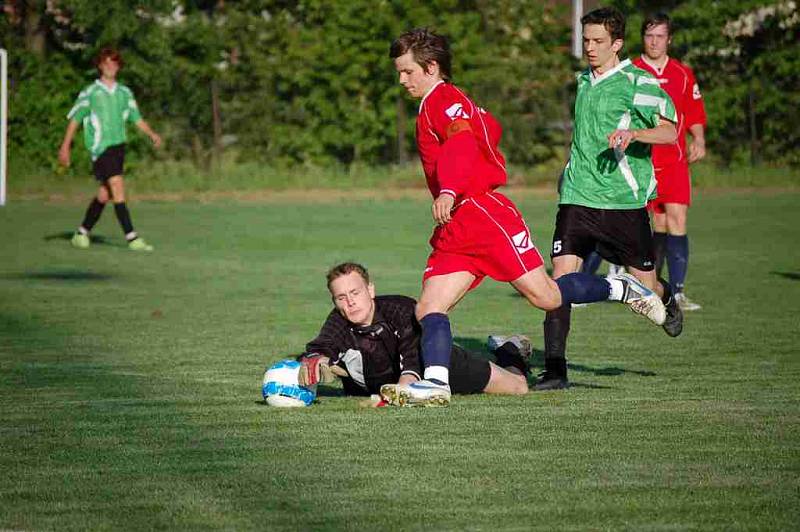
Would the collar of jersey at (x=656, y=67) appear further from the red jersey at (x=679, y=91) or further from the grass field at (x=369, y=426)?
the grass field at (x=369, y=426)

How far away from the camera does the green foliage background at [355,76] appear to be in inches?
1149

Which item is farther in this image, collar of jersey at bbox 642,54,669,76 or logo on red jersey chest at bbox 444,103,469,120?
collar of jersey at bbox 642,54,669,76

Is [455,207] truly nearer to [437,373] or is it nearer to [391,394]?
[437,373]

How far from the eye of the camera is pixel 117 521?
17.1 ft

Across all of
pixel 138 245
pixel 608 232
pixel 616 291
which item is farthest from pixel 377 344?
pixel 138 245

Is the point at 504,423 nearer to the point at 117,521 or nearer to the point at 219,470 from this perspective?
the point at 219,470

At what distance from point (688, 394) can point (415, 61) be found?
2.14 m

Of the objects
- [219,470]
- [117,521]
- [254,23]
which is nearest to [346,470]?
[219,470]

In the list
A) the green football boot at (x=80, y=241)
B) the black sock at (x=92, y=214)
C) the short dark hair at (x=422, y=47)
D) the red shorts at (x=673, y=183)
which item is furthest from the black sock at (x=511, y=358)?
the green football boot at (x=80, y=241)

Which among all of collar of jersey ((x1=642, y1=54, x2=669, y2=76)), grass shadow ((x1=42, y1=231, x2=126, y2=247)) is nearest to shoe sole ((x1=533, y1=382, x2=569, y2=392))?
collar of jersey ((x1=642, y1=54, x2=669, y2=76))

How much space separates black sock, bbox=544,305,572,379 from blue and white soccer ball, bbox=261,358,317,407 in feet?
4.60

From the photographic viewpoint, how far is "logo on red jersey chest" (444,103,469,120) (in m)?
7.48

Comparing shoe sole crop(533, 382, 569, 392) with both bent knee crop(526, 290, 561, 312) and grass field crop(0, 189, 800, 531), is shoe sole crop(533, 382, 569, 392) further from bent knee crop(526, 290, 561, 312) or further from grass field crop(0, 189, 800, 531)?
bent knee crop(526, 290, 561, 312)

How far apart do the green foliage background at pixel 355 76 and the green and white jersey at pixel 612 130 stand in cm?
2011
